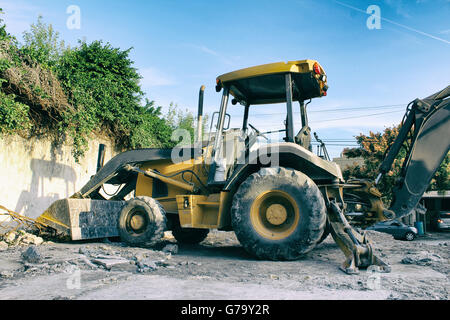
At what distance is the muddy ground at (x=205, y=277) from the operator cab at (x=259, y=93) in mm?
1664

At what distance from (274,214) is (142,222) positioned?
242cm

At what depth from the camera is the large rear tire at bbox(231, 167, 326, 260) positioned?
182 inches

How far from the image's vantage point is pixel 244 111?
6762 millimetres

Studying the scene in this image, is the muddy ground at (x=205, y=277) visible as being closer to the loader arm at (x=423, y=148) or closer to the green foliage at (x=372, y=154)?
the loader arm at (x=423, y=148)

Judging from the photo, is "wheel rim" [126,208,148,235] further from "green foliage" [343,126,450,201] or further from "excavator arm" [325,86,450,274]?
"green foliage" [343,126,450,201]

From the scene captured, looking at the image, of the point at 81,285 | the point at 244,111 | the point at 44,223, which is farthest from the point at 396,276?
the point at 44,223

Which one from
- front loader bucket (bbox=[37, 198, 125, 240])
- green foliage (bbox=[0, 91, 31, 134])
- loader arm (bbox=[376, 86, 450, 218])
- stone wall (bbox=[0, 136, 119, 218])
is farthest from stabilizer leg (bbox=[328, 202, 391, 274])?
stone wall (bbox=[0, 136, 119, 218])

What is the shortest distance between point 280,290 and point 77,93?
31.3 ft

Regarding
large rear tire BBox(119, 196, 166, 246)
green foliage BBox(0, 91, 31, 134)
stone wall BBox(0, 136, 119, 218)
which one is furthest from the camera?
stone wall BBox(0, 136, 119, 218)

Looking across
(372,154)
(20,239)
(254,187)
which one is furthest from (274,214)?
(372,154)

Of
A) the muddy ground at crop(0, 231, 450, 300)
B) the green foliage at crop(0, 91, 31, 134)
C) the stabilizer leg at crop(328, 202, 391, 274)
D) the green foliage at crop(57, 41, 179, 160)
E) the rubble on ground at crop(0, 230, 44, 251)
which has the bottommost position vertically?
the rubble on ground at crop(0, 230, 44, 251)

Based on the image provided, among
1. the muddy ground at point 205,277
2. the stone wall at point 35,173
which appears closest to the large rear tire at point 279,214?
the muddy ground at point 205,277

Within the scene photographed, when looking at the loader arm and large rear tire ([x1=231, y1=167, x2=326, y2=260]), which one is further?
the loader arm
